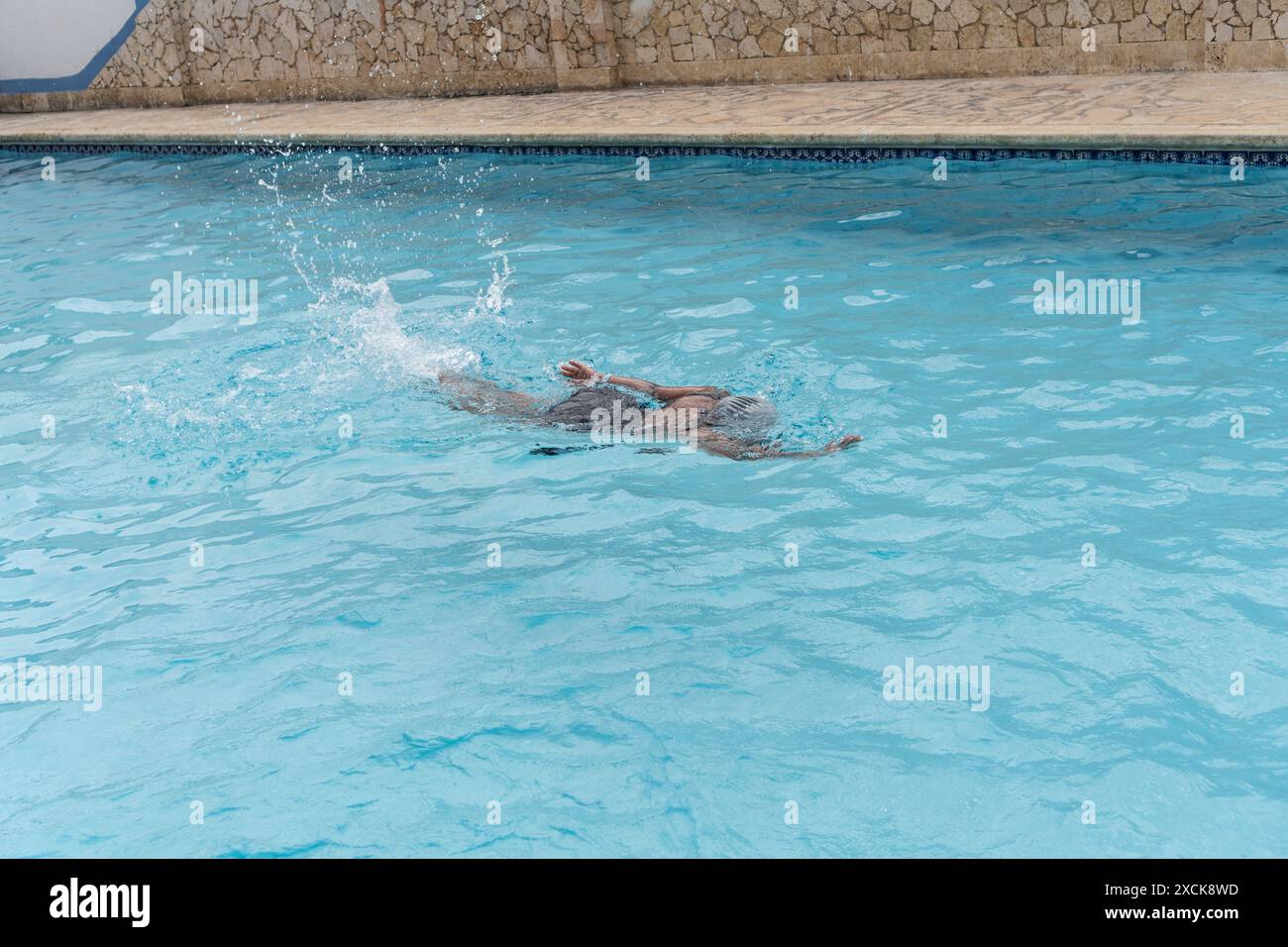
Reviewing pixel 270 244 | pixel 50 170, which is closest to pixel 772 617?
pixel 270 244

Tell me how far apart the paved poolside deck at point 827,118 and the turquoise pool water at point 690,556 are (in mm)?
390

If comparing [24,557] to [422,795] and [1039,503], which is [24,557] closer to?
[422,795]

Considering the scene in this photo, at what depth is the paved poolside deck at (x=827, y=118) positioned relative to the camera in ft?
29.0

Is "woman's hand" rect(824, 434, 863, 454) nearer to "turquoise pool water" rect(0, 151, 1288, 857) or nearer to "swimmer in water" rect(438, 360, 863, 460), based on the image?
"swimmer in water" rect(438, 360, 863, 460)

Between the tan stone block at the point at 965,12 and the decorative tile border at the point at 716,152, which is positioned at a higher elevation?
the tan stone block at the point at 965,12

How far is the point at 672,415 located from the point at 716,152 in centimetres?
564

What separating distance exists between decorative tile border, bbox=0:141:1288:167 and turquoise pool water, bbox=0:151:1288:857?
151mm

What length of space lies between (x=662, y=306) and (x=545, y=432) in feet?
6.69

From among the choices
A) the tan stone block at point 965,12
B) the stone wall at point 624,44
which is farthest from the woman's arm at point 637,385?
the tan stone block at point 965,12

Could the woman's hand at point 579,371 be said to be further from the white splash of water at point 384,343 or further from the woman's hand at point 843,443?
the woman's hand at point 843,443

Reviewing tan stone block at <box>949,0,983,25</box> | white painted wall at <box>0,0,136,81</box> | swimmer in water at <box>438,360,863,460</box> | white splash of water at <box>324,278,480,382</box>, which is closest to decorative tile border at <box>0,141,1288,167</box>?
white painted wall at <box>0,0,136,81</box>

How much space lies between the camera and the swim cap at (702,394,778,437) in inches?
222

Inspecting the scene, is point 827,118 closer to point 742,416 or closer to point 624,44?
point 624,44

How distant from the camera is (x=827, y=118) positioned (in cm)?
1059
